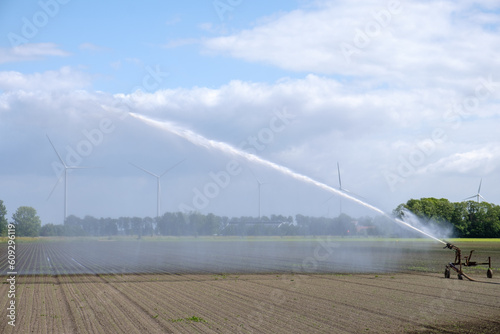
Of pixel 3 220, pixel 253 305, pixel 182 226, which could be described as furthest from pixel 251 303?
pixel 3 220

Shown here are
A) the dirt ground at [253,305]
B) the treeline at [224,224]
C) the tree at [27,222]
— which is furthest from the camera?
the tree at [27,222]

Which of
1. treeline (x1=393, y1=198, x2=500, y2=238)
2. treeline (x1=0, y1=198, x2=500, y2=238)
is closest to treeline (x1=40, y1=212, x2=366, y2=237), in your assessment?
treeline (x1=0, y1=198, x2=500, y2=238)

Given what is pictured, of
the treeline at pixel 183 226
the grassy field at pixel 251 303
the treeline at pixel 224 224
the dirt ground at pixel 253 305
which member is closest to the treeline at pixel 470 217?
the treeline at pixel 224 224

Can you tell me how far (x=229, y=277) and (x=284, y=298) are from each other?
12.1 meters

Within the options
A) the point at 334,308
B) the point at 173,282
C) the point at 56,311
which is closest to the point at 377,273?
the point at 173,282

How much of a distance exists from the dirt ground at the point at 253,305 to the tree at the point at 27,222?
122m

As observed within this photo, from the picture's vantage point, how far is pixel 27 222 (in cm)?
15012

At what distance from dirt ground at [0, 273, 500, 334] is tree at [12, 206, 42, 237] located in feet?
401

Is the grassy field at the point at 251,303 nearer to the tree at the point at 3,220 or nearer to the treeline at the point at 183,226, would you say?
the treeline at the point at 183,226

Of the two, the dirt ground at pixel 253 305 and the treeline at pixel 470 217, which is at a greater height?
the treeline at pixel 470 217

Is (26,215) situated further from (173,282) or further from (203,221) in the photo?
(173,282)

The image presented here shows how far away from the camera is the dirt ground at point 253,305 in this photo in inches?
754

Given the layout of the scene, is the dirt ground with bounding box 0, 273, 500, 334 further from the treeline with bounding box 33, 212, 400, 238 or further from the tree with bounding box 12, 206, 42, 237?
the tree with bounding box 12, 206, 42, 237

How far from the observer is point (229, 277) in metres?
→ 38.2
